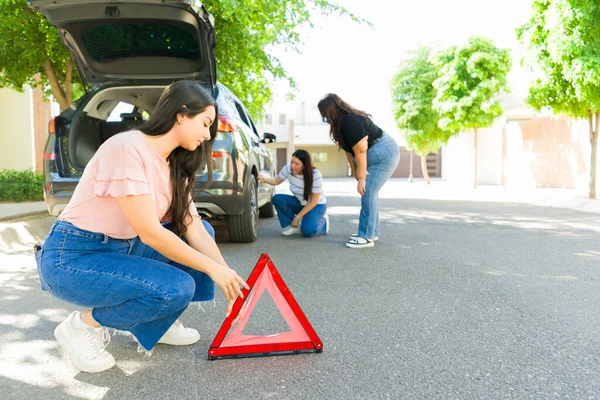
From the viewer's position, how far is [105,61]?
5.85 metres

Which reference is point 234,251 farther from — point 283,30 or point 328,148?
point 328,148

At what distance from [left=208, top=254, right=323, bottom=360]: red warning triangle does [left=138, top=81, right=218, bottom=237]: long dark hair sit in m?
0.49

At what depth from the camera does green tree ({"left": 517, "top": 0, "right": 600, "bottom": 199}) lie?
1230cm

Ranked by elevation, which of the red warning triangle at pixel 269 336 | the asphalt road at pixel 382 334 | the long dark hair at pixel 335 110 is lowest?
the asphalt road at pixel 382 334

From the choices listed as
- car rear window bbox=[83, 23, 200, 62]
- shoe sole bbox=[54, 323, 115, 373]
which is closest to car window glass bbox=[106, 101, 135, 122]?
car rear window bbox=[83, 23, 200, 62]

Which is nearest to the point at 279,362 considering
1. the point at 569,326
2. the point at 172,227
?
the point at 172,227

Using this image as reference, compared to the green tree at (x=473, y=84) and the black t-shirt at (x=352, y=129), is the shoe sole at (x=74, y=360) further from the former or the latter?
the green tree at (x=473, y=84)

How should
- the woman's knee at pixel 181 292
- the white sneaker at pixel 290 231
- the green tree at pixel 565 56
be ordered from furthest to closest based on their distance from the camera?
the green tree at pixel 565 56
the white sneaker at pixel 290 231
the woman's knee at pixel 181 292

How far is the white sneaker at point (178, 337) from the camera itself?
10.2 ft

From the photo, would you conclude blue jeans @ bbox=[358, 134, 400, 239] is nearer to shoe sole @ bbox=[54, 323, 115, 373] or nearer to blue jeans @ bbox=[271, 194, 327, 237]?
blue jeans @ bbox=[271, 194, 327, 237]

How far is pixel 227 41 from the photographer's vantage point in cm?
963

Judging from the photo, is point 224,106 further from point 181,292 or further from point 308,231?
point 181,292

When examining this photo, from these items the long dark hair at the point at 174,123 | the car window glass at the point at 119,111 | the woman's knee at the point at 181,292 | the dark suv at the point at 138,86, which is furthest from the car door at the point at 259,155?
the woman's knee at the point at 181,292

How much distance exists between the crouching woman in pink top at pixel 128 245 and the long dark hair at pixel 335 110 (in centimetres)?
356
